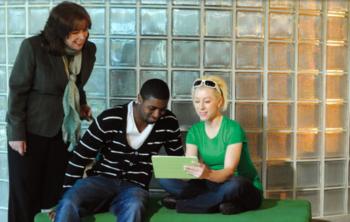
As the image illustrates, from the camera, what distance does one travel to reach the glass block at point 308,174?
283 centimetres

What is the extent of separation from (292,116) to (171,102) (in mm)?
711

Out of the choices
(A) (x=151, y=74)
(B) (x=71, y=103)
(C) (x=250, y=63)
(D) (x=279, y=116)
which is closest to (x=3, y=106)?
(B) (x=71, y=103)

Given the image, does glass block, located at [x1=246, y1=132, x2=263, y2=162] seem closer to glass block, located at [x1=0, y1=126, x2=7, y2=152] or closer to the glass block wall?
the glass block wall

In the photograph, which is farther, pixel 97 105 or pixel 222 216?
pixel 97 105

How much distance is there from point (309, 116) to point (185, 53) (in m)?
0.82

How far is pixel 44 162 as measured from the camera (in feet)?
7.39

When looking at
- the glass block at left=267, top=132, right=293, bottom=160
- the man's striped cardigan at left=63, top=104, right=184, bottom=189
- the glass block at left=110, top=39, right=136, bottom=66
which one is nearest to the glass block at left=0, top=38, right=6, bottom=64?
the glass block at left=110, top=39, right=136, bottom=66

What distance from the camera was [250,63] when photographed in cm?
270

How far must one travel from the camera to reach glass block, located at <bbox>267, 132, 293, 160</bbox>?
2771mm

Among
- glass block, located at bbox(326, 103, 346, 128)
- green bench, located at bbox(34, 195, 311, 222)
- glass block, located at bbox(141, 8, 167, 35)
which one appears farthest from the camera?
glass block, located at bbox(326, 103, 346, 128)

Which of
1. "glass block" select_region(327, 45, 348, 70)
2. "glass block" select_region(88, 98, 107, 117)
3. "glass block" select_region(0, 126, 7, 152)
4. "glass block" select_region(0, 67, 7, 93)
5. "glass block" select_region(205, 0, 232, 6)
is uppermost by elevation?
"glass block" select_region(205, 0, 232, 6)

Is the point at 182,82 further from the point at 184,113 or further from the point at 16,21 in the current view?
the point at 16,21

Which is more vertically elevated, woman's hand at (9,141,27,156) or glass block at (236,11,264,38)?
glass block at (236,11,264,38)

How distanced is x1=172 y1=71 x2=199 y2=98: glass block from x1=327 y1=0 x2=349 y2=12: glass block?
879 millimetres
